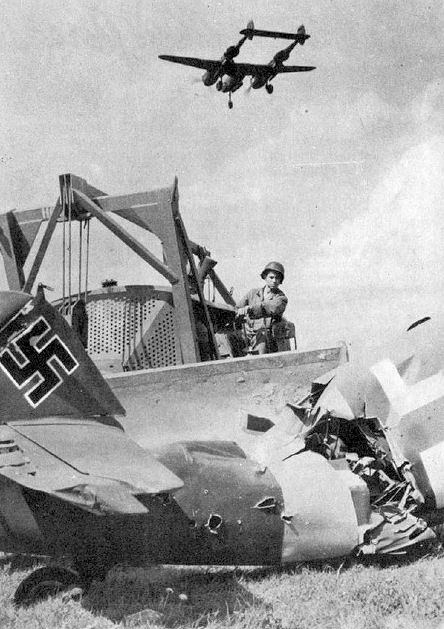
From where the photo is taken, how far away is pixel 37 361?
3564 mm

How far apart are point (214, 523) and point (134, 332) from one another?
395 cm

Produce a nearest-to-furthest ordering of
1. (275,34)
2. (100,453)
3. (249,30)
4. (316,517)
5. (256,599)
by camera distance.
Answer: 1. (100,453)
2. (256,599)
3. (316,517)
4. (249,30)
5. (275,34)

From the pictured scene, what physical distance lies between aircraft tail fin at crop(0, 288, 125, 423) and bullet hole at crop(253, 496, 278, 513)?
0.97 meters

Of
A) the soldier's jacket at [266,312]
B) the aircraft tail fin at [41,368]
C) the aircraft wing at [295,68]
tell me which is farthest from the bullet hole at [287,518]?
the aircraft wing at [295,68]

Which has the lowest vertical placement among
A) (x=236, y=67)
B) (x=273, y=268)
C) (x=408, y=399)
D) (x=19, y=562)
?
(x=19, y=562)

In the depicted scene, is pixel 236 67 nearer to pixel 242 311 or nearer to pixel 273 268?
pixel 273 268

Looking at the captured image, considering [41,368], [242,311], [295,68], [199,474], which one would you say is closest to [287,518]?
[199,474]

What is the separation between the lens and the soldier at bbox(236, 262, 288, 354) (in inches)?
318

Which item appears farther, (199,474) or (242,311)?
(242,311)

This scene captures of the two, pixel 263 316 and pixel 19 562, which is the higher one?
pixel 263 316

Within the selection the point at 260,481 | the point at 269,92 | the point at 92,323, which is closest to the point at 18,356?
the point at 260,481

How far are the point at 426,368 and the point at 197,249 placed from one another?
516cm

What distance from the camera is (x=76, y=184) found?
7449 mm

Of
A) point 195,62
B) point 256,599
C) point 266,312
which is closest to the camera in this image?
point 256,599
